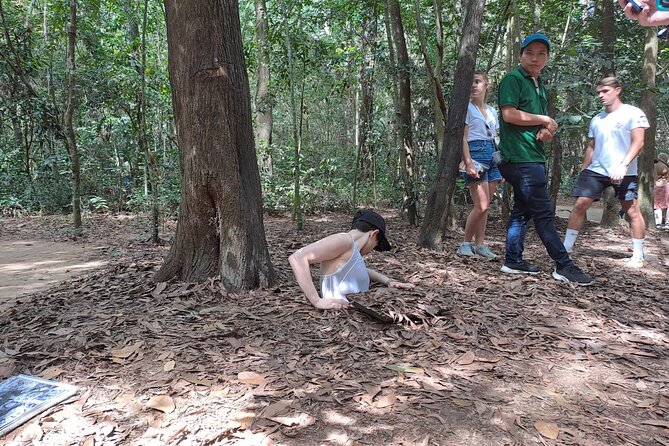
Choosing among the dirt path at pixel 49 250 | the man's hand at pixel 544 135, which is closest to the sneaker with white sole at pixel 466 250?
the man's hand at pixel 544 135

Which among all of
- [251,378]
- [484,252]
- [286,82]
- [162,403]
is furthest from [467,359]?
[286,82]

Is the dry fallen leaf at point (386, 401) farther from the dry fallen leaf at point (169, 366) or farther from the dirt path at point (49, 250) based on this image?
the dirt path at point (49, 250)

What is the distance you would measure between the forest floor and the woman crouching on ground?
14cm

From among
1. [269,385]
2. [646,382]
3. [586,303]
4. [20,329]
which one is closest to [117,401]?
[269,385]

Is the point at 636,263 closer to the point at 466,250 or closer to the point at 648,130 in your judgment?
the point at 466,250

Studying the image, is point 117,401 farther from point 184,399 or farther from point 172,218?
point 172,218

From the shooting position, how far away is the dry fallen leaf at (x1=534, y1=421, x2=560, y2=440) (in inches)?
76.4

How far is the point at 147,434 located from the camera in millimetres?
1935

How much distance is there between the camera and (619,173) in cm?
460

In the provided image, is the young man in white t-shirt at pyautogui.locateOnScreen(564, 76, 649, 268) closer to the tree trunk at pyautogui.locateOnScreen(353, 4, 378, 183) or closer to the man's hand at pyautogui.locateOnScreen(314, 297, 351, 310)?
the man's hand at pyautogui.locateOnScreen(314, 297, 351, 310)

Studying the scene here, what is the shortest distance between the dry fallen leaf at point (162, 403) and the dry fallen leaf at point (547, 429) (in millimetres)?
1586

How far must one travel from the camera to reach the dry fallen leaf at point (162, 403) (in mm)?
2112

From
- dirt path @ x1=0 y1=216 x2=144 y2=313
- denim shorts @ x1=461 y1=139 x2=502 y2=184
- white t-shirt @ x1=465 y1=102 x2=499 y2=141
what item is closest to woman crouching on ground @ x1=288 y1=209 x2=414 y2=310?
denim shorts @ x1=461 y1=139 x2=502 y2=184

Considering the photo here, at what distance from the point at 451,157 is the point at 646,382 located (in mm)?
2913
